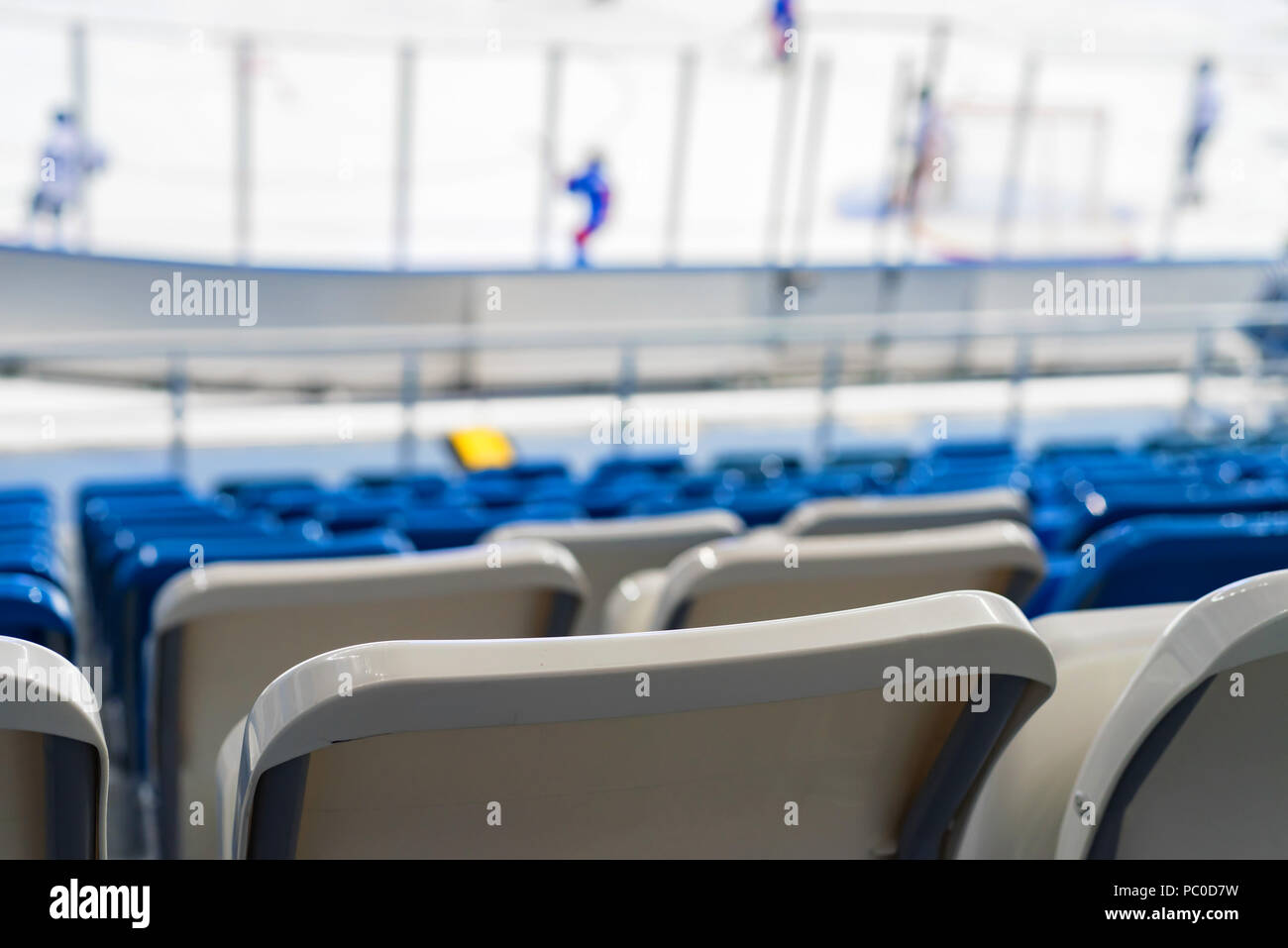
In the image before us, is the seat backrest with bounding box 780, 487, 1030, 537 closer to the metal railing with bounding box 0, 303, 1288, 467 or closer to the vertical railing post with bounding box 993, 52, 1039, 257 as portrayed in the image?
the metal railing with bounding box 0, 303, 1288, 467

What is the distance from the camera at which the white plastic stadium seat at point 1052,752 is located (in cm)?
114

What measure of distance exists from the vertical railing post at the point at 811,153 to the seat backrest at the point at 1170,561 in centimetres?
817

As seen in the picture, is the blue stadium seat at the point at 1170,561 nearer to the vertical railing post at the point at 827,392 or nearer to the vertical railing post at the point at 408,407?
the vertical railing post at the point at 827,392

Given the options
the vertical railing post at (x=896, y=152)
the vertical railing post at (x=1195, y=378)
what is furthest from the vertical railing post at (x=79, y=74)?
the vertical railing post at (x=1195, y=378)

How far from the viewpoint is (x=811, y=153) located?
34.0ft

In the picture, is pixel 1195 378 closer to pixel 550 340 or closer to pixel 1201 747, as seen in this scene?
pixel 550 340

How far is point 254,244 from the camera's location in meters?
10.3

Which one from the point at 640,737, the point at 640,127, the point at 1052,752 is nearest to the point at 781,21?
the point at 640,127

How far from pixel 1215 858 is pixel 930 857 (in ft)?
0.67

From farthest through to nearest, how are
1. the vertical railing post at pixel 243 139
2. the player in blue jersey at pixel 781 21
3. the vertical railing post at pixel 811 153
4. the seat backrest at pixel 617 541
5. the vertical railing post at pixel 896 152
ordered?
the player in blue jersey at pixel 781 21 < the vertical railing post at pixel 896 152 < the vertical railing post at pixel 811 153 < the vertical railing post at pixel 243 139 < the seat backrest at pixel 617 541

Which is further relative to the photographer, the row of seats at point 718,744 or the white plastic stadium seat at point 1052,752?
the white plastic stadium seat at point 1052,752

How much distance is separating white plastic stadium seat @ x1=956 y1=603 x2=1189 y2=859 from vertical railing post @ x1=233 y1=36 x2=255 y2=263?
8.08 meters

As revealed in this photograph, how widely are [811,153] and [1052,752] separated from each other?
9.62m

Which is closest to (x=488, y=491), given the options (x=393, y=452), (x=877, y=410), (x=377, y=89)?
(x=393, y=452)
